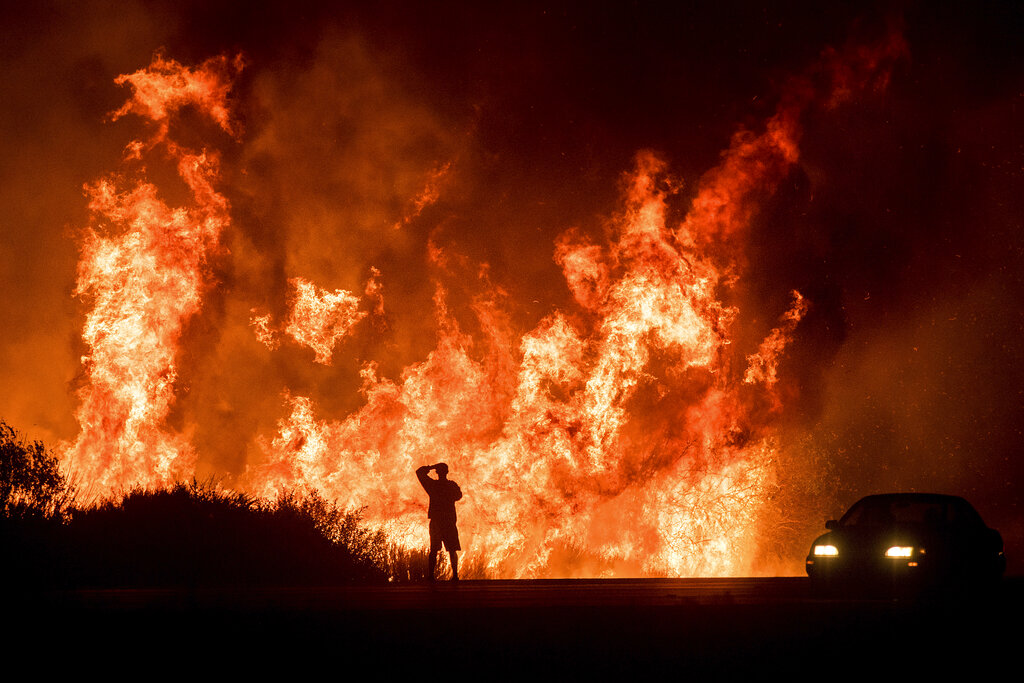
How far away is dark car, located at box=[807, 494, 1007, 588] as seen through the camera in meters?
12.7

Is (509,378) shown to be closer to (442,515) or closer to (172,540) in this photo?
(442,515)

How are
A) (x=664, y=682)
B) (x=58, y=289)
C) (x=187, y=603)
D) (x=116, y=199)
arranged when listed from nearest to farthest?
(x=664, y=682)
(x=187, y=603)
(x=116, y=199)
(x=58, y=289)

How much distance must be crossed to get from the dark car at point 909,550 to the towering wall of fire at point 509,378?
1494cm

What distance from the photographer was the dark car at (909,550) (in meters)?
12.7

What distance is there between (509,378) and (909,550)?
57.0 feet

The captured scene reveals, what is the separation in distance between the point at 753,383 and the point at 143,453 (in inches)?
675

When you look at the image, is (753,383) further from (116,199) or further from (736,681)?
(736,681)

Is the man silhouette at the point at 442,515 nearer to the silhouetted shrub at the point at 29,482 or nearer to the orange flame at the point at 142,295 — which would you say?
the silhouetted shrub at the point at 29,482

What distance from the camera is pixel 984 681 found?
256 inches

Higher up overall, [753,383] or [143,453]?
[753,383]

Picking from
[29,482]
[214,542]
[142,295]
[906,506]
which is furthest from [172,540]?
[142,295]

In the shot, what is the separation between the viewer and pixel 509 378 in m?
29.3

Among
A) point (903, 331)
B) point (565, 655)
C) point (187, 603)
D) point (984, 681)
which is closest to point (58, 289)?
point (187, 603)

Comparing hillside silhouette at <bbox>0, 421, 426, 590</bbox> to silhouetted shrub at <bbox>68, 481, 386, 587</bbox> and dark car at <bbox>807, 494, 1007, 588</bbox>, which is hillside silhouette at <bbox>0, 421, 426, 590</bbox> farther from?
dark car at <bbox>807, 494, 1007, 588</bbox>
